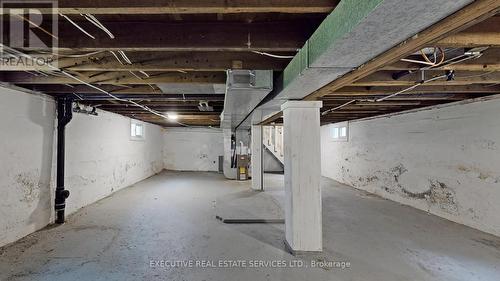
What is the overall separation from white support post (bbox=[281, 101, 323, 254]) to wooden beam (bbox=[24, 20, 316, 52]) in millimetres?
1040

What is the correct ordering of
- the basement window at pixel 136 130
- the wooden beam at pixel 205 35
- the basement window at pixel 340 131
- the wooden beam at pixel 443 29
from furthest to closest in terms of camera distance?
the basement window at pixel 340 131, the basement window at pixel 136 130, the wooden beam at pixel 205 35, the wooden beam at pixel 443 29

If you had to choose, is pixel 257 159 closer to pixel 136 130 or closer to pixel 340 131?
pixel 340 131

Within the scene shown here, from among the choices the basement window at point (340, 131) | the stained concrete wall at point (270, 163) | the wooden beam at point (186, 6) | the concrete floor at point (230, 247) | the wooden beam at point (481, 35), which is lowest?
the concrete floor at point (230, 247)

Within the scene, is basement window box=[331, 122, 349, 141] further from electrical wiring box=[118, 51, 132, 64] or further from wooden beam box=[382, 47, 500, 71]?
electrical wiring box=[118, 51, 132, 64]

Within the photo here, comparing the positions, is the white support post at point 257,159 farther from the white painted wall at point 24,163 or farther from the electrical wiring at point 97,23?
the electrical wiring at point 97,23

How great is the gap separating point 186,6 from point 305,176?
6.36 ft

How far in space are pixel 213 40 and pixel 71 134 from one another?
3517 millimetres

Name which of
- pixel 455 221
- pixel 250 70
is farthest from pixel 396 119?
pixel 250 70

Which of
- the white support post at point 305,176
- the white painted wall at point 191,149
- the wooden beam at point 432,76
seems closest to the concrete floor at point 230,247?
the white support post at point 305,176

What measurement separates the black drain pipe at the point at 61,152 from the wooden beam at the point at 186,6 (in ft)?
9.09

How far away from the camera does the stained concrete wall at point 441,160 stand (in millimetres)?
3434

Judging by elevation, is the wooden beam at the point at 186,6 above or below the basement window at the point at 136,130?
above

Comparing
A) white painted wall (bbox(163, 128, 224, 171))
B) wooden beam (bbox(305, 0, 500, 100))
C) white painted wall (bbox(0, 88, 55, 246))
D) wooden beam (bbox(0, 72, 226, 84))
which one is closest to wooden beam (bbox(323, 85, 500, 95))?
wooden beam (bbox(0, 72, 226, 84))

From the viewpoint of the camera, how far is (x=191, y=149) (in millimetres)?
10047
